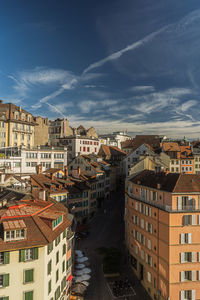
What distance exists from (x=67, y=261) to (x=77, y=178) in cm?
3509

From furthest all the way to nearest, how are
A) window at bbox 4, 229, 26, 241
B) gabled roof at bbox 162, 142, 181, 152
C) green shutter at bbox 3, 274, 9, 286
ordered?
gabled roof at bbox 162, 142, 181, 152
window at bbox 4, 229, 26, 241
green shutter at bbox 3, 274, 9, 286

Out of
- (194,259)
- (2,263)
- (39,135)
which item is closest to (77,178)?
(39,135)

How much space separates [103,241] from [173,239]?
873 inches

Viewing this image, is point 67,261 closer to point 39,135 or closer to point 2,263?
point 2,263

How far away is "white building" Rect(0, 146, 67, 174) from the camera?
63.9 metres

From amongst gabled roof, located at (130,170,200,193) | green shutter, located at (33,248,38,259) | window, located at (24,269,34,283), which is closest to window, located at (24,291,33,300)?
window, located at (24,269,34,283)

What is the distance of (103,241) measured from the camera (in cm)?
5041

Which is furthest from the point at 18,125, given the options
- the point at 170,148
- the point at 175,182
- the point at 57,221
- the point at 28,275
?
the point at 28,275

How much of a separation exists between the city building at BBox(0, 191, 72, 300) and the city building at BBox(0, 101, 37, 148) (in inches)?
1932

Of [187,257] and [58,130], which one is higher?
[58,130]

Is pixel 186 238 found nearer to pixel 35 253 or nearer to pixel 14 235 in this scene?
pixel 35 253

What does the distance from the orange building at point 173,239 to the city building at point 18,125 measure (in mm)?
49605

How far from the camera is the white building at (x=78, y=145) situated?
9269 centimetres

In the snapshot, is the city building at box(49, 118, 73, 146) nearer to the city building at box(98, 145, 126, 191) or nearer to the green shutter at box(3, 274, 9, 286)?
the city building at box(98, 145, 126, 191)
